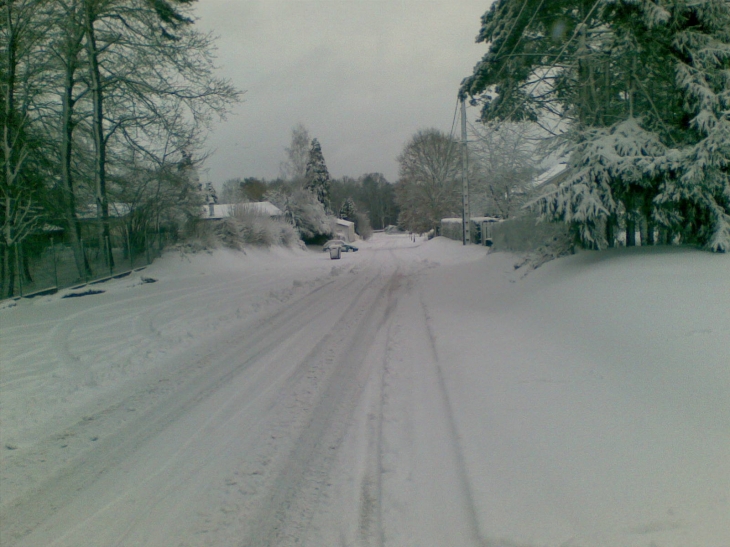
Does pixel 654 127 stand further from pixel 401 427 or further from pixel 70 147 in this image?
pixel 70 147

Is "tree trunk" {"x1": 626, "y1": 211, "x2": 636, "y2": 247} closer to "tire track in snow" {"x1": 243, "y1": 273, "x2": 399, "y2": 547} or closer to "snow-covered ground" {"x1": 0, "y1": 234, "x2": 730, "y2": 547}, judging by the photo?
"snow-covered ground" {"x1": 0, "y1": 234, "x2": 730, "y2": 547}

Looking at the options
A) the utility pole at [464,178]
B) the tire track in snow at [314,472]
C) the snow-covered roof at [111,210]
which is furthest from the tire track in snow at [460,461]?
the utility pole at [464,178]

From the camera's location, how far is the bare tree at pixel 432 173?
5588 cm

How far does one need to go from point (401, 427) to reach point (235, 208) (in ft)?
107

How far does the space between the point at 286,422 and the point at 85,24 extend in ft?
60.5

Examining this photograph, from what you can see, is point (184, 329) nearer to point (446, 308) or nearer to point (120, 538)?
point (446, 308)

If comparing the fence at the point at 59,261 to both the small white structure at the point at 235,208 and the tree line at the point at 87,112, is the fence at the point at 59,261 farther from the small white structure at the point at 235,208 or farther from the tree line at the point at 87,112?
the small white structure at the point at 235,208

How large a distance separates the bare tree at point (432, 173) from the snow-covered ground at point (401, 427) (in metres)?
47.8

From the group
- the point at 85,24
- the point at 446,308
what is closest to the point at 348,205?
the point at 85,24

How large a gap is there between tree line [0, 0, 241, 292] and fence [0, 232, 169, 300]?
0.14m

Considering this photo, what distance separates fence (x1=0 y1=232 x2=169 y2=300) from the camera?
14414 millimetres

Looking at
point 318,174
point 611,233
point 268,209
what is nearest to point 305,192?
point 268,209

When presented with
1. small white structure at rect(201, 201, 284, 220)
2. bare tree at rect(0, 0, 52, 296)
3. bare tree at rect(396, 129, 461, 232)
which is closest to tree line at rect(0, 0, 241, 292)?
bare tree at rect(0, 0, 52, 296)

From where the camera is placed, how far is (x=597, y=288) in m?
7.77
